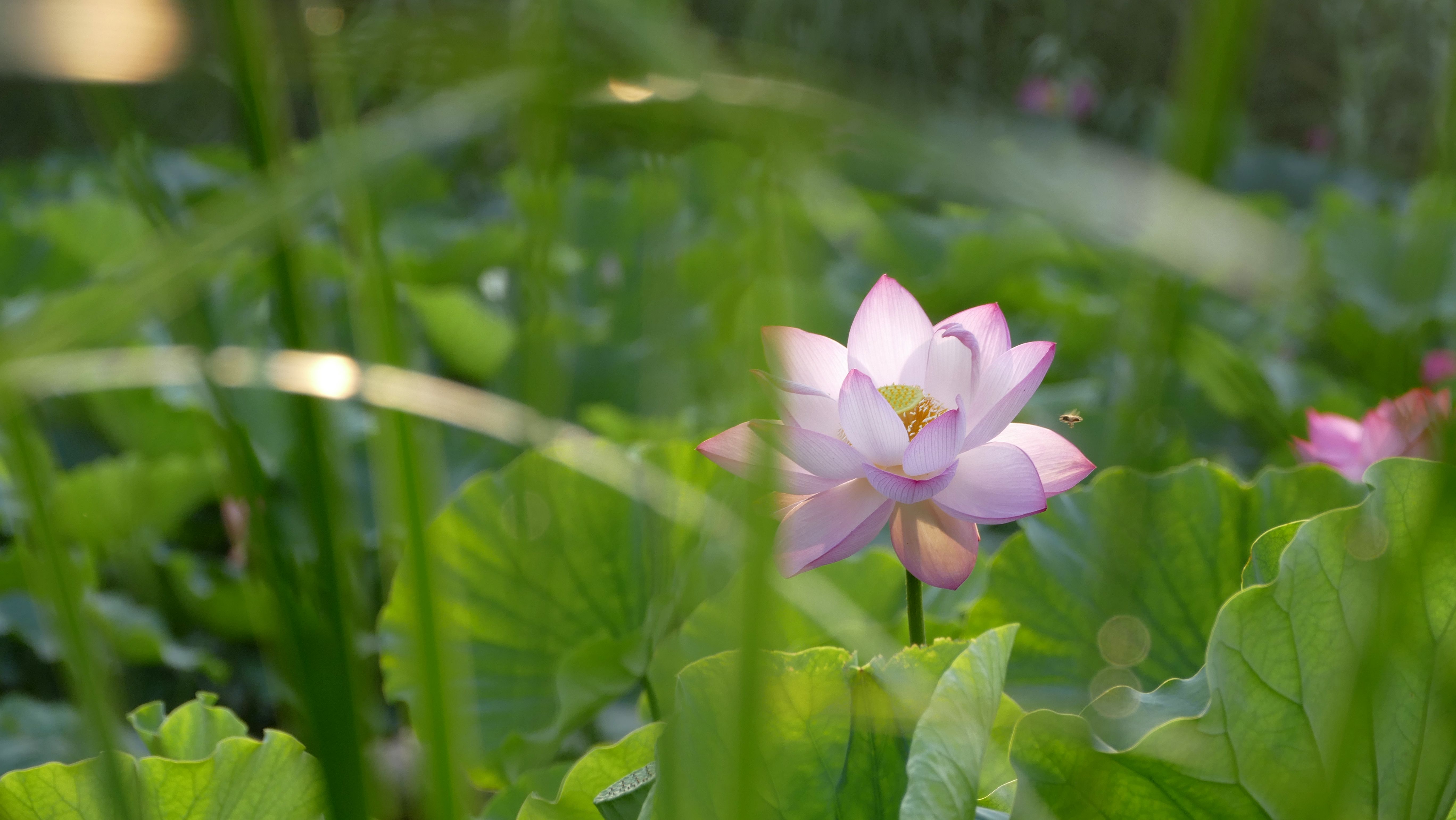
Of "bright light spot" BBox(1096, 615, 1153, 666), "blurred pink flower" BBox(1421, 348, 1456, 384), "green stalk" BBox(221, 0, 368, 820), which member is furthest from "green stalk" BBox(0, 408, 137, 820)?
"blurred pink flower" BBox(1421, 348, 1456, 384)

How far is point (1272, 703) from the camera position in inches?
10.3

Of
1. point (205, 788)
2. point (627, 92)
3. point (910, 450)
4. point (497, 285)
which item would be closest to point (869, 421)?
point (910, 450)

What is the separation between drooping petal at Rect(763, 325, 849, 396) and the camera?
283mm

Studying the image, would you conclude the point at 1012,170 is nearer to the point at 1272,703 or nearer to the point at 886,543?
the point at 1272,703

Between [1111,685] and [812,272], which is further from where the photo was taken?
[1111,685]

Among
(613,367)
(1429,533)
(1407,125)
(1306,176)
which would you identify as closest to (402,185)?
(613,367)

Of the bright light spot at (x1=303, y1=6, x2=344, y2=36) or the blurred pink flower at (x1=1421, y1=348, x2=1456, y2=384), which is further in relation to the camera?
the blurred pink flower at (x1=1421, y1=348, x2=1456, y2=384)

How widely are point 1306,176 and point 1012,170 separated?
303 cm

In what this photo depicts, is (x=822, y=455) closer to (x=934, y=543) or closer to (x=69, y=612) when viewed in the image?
(x=934, y=543)

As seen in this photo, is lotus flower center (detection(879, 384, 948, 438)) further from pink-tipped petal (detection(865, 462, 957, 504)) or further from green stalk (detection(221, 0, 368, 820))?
green stalk (detection(221, 0, 368, 820))

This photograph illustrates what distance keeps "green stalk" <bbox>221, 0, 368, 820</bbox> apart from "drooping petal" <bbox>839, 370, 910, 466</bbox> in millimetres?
140

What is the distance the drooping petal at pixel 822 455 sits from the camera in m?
0.26

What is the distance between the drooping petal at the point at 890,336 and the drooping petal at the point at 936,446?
0.15 feet

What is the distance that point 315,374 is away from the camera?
220 mm
